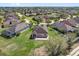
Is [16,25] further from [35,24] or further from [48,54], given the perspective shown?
[48,54]

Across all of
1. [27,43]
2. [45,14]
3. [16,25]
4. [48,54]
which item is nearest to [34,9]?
[45,14]

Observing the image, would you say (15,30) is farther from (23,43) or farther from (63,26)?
(63,26)

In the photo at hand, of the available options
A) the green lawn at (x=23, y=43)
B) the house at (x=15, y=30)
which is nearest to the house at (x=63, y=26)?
the green lawn at (x=23, y=43)

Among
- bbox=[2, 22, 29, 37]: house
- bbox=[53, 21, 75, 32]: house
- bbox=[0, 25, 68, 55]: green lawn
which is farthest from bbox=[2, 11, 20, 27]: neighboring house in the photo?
bbox=[53, 21, 75, 32]: house

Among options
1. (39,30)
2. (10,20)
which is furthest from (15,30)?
(39,30)

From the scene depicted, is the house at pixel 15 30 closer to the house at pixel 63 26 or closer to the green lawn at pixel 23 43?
the green lawn at pixel 23 43

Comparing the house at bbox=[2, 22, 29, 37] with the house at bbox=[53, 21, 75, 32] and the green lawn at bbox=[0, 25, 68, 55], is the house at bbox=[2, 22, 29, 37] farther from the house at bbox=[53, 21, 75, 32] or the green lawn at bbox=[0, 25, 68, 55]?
the house at bbox=[53, 21, 75, 32]
